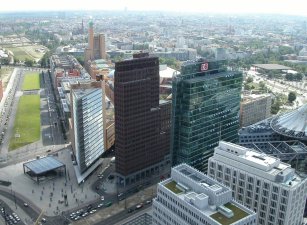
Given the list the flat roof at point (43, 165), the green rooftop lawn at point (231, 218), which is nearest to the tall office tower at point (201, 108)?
the green rooftop lawn at point (231, 218)

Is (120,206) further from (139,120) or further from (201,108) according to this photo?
(201,108)

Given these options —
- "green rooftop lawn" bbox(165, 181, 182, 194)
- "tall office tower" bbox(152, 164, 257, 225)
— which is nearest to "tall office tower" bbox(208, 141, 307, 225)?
"tall office tower" bbox(152, 164, 257, 225)

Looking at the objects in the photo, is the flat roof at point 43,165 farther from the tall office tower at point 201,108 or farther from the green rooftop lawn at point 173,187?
the green rooftop lawn at point 173,187

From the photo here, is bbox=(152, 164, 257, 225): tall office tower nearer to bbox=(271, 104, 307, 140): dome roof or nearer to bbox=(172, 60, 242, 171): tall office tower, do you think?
bbox=(172, 60, 242, 171): tall office tower

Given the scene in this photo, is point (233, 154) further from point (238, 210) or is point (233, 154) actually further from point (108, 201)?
point (108, 201)

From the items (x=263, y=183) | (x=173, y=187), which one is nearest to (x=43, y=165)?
(x=173, y=187)

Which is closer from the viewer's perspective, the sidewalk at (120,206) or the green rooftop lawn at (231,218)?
the green rooftop lawn at (231,218)

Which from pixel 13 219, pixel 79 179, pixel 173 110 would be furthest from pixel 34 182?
pixel 173 110

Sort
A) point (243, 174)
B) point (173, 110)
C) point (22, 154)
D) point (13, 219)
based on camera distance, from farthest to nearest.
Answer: point (22, 154), point (173, 110), point (13, 219), point (243, 174)
